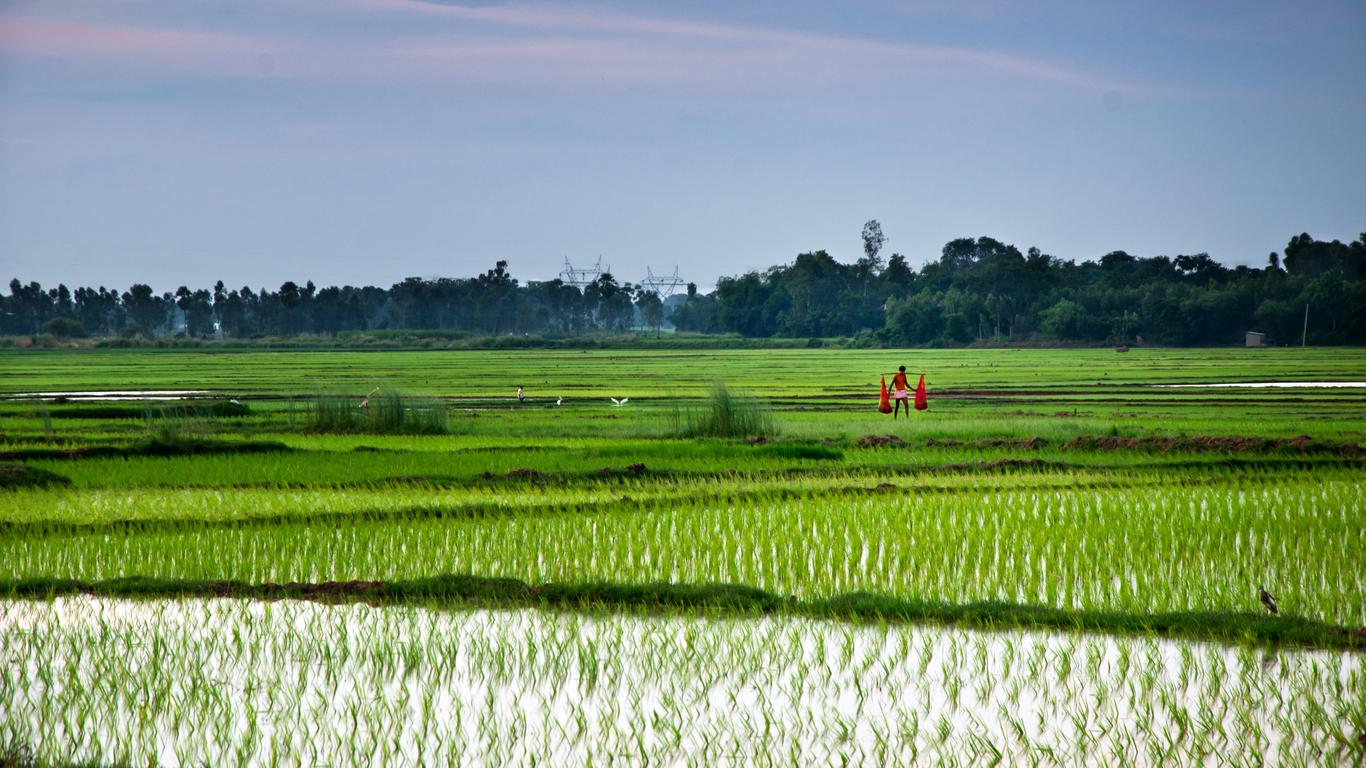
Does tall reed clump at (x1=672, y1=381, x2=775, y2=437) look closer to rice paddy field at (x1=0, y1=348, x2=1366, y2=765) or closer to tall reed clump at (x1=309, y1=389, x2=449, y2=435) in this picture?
rice paddy field at (x1=0, y1=348, x2=1366, y2=765)

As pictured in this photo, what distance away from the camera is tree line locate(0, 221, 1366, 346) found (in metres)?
72.4

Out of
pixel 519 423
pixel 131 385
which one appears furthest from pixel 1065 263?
pixel 519 423

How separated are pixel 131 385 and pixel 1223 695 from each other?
110 ft

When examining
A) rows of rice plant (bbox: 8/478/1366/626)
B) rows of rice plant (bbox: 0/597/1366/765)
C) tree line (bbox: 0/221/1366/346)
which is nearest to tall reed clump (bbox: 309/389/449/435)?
rows of rice plant (bbox: 8/478/1366/626)

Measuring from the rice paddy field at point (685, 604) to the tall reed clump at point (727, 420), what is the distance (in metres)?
1.94

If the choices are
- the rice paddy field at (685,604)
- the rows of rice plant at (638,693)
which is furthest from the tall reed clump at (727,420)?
the rows of rice plant at (638,693)

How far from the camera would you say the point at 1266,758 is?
4301mm

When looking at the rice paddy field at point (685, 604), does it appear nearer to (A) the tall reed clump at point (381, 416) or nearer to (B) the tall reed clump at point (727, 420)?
(B) the tall reed clump at point (727, 420)

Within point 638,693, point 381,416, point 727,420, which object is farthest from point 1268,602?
point 381,416

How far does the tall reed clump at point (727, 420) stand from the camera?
16797mm

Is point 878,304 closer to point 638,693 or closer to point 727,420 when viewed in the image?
point 727,420

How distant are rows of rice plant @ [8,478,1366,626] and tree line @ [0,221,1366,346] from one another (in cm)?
6313

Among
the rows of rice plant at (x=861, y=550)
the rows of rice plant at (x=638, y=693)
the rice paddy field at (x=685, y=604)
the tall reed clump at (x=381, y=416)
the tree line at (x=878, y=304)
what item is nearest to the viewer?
the rows of rice plant at (x=638, y=693)

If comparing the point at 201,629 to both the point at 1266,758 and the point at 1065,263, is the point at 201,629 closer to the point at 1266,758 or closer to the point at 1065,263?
the point at 1266,758
